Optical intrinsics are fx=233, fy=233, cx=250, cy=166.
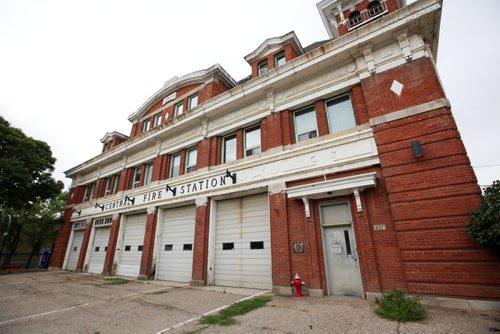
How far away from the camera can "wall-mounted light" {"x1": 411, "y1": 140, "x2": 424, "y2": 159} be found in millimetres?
6477

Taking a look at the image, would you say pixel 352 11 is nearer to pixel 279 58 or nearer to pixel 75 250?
pixel 279 58

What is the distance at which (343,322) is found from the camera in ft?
15.2

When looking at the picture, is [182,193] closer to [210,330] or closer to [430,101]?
[210,330]

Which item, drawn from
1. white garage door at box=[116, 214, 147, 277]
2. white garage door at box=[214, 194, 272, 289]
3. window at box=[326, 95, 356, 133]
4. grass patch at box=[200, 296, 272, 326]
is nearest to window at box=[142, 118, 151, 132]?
white garage door at box=[116, 214, 147, 277]

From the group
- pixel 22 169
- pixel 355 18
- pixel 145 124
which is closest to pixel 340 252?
pixel 355 18

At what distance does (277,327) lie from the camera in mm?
4535

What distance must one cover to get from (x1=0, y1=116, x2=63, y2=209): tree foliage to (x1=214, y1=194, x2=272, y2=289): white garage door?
1737 centimetres

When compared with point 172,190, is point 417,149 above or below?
below

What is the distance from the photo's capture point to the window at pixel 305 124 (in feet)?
30.6

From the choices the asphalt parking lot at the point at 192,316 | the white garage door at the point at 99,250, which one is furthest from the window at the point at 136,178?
the asphalt parking lot at the point at 192,316

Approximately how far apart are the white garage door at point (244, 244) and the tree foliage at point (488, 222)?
5944mm

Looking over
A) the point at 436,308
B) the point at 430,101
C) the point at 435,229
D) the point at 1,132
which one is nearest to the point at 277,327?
the point at 436,308

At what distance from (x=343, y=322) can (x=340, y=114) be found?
6832mm

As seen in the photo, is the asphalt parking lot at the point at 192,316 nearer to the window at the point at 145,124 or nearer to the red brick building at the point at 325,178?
the red brick building at the point at 325,178
